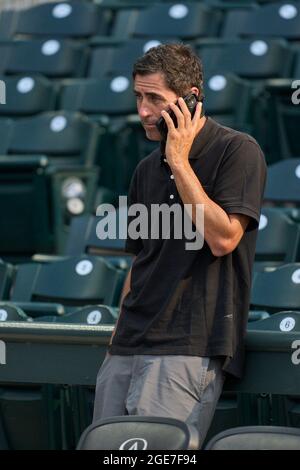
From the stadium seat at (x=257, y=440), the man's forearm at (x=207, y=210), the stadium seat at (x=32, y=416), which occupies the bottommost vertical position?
the stadium seat at (x=257, y=440)

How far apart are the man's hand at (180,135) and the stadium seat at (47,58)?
5.36m

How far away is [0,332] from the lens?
12.6ft

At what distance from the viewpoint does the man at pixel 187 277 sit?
3.26 meters

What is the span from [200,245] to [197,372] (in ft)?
1.13

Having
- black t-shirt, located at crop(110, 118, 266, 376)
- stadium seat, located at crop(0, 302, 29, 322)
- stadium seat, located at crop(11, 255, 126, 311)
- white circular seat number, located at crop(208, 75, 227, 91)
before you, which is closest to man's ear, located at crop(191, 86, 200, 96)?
black t-shirt, located at crop(110, 118, 266, 376)

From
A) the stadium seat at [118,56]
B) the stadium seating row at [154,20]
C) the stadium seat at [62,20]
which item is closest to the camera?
the stadium seat at [118,56]

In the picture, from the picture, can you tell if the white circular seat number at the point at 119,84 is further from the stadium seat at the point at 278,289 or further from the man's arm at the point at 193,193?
the man's arm at the point at 193,193

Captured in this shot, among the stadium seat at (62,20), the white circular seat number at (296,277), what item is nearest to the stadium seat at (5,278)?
the white circular seat number at (296,277)

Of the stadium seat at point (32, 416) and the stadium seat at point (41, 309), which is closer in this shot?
the stadium seat at point (32, 416)

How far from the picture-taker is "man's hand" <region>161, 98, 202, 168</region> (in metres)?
3.27

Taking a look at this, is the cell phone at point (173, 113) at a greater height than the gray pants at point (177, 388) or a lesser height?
greater

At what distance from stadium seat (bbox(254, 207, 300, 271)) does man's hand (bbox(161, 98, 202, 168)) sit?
2094 millimetres

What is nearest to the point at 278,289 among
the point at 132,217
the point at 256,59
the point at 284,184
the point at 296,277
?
the point at 296,277
